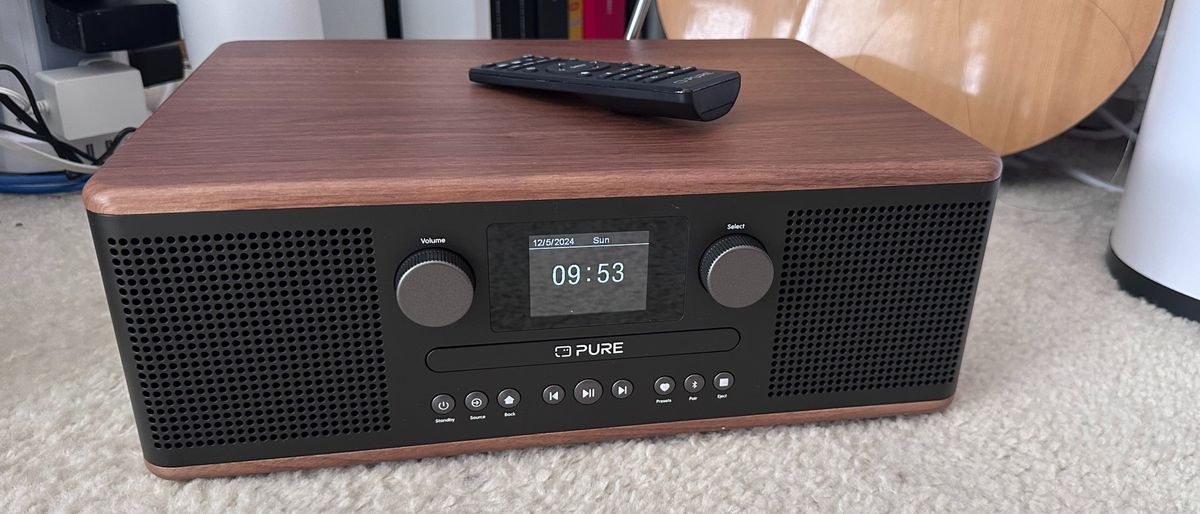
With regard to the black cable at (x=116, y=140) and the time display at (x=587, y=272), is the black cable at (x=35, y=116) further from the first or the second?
the time display at (x=587, y=272)

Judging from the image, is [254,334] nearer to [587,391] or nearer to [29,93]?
[587,391]

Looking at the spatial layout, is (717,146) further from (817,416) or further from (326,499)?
(326,499)

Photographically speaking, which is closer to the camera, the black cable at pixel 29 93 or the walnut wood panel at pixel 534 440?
the walnut wood panel at pixel 534 440

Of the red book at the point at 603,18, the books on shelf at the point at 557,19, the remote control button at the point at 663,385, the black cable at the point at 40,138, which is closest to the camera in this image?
the remote control button at the point at 663,385

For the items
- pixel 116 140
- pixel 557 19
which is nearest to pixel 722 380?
pixel 116 140

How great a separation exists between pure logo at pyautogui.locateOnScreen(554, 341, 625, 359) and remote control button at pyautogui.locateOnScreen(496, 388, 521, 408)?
0.04 meters

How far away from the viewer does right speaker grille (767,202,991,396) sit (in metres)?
0.56

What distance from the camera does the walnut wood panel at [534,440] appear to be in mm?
558

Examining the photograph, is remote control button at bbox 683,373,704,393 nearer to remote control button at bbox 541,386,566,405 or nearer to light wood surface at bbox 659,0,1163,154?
remote control button at bbox 541,386,566,405

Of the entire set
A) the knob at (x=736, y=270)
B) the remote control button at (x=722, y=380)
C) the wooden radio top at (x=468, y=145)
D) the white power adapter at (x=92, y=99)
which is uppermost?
the wooden radio top at (x=468, y=145)

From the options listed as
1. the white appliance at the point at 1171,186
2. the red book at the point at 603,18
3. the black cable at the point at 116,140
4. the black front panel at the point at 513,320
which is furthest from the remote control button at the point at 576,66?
the red book at the point at 603,18

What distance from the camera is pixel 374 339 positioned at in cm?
54

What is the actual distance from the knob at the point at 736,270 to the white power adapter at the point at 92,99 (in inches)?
33.0

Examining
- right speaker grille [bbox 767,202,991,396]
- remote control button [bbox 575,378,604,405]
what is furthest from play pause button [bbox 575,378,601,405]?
right speaker grille [bbox 767,202,991,396]
